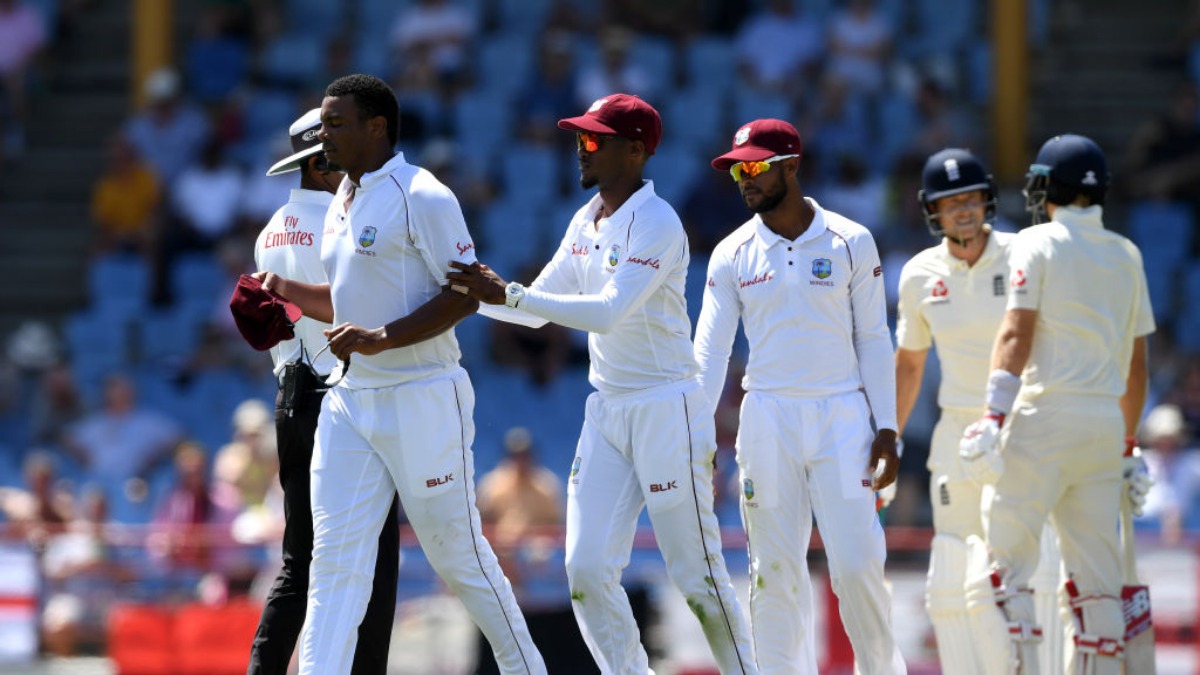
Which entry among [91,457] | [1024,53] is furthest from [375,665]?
[1024,53]

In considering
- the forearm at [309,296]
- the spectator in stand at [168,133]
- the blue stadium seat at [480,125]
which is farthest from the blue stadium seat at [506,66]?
the forearm at [309,296]

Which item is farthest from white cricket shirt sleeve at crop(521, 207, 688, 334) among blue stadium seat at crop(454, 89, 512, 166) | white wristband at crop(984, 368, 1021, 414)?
blue stadium seat at crop(454, 89, 512, 166)

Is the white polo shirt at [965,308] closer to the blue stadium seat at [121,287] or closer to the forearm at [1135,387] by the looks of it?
the forearm at [1135,387]

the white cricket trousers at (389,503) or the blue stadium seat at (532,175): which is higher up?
the blue stadium seat at (532,175)

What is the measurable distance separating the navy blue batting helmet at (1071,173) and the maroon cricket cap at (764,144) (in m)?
1.26

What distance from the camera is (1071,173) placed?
8.38 meters

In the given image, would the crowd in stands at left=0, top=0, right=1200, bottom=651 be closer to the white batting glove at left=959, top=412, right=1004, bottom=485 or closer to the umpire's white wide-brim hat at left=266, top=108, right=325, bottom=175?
the white batting glove at left=959, top=412, right=1004, bottom=485

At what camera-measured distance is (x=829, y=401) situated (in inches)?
310

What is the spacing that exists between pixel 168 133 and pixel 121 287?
171 centimetres

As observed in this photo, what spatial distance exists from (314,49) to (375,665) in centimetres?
1087

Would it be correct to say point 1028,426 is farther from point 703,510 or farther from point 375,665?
point 375,665

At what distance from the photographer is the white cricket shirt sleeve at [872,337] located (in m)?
7.88

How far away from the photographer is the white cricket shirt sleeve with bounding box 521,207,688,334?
7309 mm

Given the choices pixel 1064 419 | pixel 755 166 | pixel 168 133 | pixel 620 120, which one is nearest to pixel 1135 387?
pixel 1064 419
